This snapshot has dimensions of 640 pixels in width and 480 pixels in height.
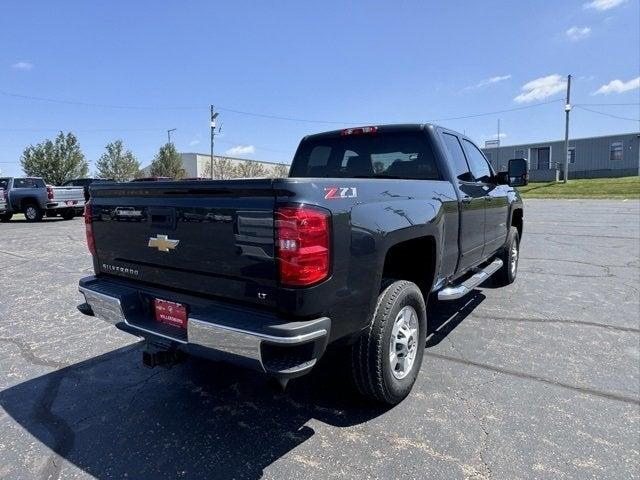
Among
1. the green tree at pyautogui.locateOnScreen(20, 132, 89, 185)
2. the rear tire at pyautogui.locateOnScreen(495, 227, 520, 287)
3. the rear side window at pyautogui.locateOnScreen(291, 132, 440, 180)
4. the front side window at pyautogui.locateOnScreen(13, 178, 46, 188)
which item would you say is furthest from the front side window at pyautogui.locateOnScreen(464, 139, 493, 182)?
the green tree at pyautogui.locateOnScreen(20, 132, 89, 185)

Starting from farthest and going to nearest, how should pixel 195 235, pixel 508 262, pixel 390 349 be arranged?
1. pixel 508 262
2. pixel 390 349
3. pixel 195 235

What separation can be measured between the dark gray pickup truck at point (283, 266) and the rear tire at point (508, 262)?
2.54 metres

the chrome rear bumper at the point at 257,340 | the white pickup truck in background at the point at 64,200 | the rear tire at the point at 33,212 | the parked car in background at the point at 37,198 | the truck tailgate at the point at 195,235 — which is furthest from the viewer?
the rear tire at the point at 33,212

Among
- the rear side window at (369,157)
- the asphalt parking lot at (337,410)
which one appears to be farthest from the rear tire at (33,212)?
the rear side window at (369,157)

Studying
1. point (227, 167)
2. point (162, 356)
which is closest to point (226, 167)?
point (227, 167)

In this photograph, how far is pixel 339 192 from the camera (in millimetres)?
2457

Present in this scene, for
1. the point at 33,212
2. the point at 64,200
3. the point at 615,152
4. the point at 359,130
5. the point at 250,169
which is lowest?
the point at 33,212

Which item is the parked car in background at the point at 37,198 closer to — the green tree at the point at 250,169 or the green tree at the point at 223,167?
the green tree at the point at 223,167

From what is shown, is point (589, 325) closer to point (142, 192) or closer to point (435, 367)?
point (435, 367)

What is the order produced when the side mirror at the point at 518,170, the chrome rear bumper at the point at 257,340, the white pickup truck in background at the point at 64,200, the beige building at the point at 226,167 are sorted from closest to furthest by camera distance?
1. the chrome rear bumper at the point at 257,340
2. the side mirror at the point at 518,170
3. the white pickup truck in background at the point at 64,200
4. the beige building at the point at 226,167

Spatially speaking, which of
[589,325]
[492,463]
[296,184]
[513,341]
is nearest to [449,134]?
[513,341]

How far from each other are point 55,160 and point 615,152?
52.5 metres

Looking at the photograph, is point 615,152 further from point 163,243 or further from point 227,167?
point 163,243

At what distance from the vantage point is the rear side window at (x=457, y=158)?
435cm
